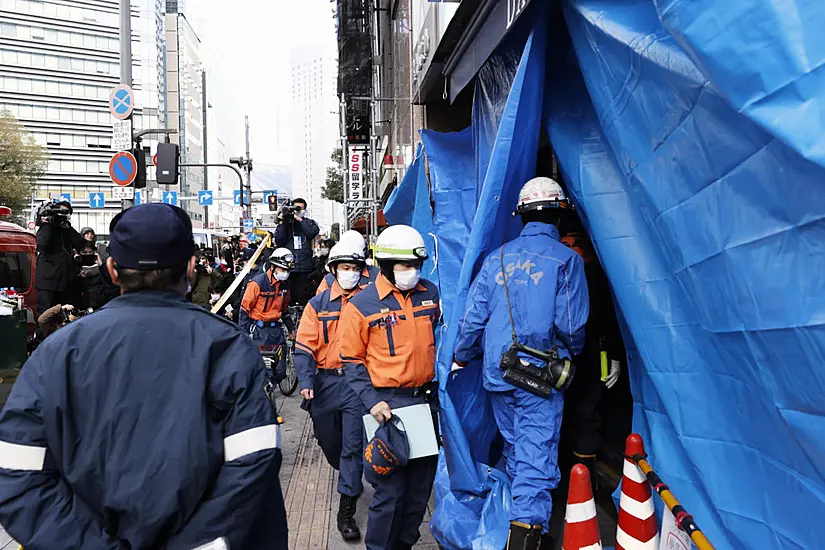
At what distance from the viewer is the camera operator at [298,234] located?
9453mm

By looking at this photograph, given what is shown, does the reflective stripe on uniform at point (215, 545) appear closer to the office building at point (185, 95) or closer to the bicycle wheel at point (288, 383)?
the bicycle wheel at point (288, 383)

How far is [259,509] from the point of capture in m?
1.90

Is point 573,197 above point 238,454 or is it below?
above

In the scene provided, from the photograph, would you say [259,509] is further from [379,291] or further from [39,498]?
[379,291]

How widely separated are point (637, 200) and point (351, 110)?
2710 cm

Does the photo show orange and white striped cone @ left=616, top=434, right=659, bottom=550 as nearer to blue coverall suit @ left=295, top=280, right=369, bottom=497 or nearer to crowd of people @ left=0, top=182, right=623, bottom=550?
crowd of people @ left=0, top=182, right=623, bottom=550

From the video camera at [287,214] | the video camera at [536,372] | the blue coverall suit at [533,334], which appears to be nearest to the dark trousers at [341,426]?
the blue coverall suit at [533,334]

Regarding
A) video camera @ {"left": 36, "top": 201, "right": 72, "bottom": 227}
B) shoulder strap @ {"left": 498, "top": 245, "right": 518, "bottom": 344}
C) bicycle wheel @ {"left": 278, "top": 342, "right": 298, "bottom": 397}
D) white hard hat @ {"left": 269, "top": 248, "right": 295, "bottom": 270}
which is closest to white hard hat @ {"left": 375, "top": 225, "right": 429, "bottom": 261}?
shoulder strap @ {"left": 498, "top": 245, "right": 518, "bottom": 344}

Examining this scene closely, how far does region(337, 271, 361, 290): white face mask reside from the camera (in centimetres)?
477

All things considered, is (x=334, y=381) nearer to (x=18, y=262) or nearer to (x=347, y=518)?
(x=347, y=518)

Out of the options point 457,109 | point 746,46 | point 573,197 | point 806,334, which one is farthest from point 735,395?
point 457,109

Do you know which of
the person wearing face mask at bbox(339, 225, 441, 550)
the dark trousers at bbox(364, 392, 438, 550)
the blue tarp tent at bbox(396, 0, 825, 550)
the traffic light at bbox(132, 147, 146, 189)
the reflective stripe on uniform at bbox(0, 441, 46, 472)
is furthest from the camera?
the traffic light at bbox(132, 147, 146, 189)

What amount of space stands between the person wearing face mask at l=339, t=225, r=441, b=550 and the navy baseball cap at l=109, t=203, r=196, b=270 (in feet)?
6.02

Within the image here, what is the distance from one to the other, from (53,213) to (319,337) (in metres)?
5.67
